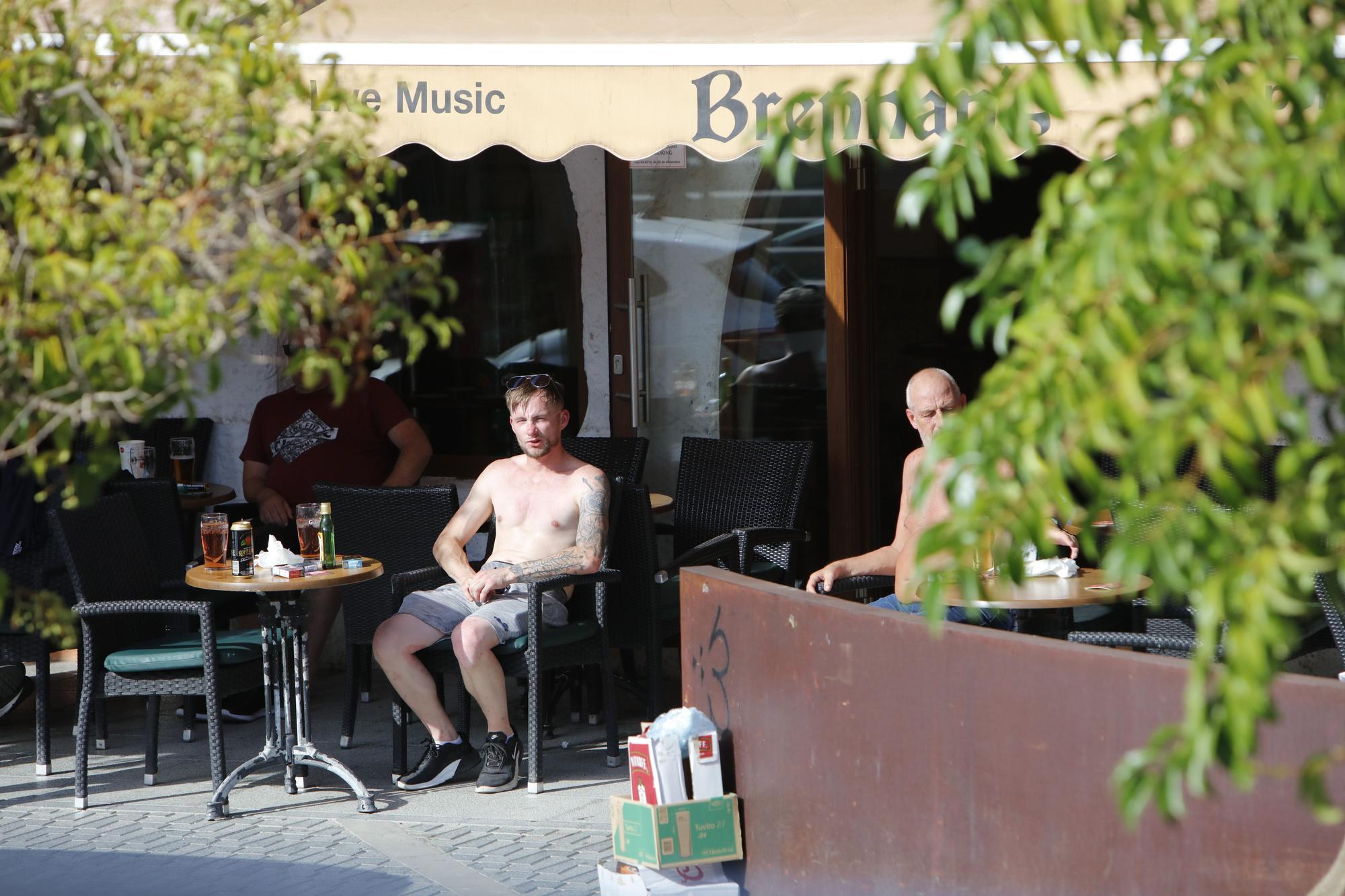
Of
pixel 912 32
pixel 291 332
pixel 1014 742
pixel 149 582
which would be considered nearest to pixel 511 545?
pixel 149 582

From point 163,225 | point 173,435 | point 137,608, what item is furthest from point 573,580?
point 163,225

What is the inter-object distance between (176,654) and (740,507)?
2.54 m

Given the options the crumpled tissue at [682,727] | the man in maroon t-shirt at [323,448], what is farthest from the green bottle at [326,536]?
the crumpled tissue at [682,727]

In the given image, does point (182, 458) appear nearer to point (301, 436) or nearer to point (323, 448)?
point (301, 436)

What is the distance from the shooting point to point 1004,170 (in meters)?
1.81

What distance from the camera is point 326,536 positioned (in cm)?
557

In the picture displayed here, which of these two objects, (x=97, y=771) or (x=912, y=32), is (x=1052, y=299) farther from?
(x=97, y=771)

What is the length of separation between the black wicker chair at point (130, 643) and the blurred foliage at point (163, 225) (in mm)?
3386

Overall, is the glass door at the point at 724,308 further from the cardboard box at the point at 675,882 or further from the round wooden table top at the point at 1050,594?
the cardboard box at the point at 675,882

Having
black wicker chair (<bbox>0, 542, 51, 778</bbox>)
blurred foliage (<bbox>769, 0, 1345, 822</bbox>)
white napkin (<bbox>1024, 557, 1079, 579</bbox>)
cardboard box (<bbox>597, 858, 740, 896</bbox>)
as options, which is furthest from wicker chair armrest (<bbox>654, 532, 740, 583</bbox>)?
blurred foliage (<bbox>769, 0, 1345, 822</bbox>)

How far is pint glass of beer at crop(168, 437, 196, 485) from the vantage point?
731 centimetres

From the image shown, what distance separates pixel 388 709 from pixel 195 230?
5268mm

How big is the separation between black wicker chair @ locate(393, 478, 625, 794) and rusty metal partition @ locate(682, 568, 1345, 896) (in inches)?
50.0

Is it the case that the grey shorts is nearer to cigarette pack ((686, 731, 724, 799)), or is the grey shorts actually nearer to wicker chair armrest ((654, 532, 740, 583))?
wicker chair armrest ((654, 532, 740, 583))
